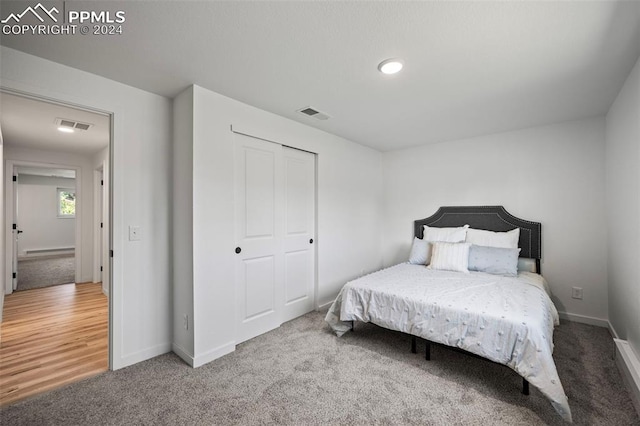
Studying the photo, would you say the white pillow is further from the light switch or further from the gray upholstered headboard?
the light switch

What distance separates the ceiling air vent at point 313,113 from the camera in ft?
9.49

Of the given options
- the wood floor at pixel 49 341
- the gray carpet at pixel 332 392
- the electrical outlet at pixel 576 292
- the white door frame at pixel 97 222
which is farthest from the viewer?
the white door frame at pixel 97 222

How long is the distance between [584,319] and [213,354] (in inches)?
155

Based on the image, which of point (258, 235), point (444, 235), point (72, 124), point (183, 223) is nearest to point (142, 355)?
point (183, 223)

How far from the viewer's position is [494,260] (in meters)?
3.20

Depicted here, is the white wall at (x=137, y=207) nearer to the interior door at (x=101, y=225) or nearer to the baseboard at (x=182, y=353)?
the baseboard at (x=182, y=353)

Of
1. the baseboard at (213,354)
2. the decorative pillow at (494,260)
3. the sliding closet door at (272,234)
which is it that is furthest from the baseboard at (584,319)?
the baseboard at (213,354)

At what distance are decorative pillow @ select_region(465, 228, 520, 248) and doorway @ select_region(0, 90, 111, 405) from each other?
3956 mm

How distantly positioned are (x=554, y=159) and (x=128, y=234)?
457 centimetres

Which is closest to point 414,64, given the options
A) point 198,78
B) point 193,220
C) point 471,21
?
point 471,21

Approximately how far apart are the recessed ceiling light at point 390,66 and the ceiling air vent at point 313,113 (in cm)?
95

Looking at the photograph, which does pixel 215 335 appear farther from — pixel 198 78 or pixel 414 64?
pixel 414 64

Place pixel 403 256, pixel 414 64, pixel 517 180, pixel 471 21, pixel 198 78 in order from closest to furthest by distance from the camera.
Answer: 1. pixel 471 21
2. pixel 414 64
3. pixel 198 78
4. pixel 517 180
5. pixel 403 256

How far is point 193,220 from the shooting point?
2305 mm
